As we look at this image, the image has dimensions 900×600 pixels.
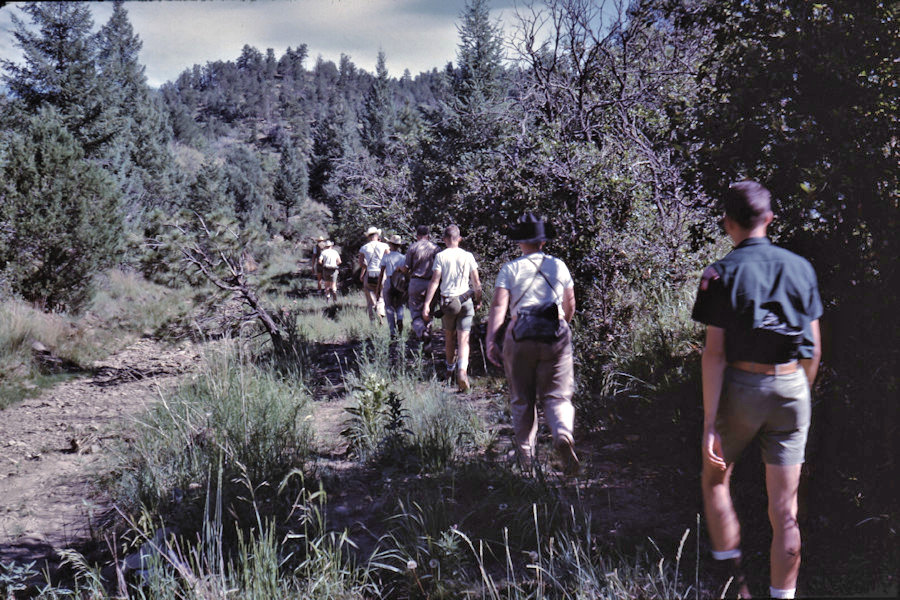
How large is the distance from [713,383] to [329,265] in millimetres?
15312

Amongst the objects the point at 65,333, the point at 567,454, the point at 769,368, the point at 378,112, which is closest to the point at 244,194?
the point at 378,112

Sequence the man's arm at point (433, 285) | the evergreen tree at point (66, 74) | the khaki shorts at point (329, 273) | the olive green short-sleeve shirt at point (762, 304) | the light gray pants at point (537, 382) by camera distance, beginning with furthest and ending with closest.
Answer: the evergreen tree at point (66, 74)
the khaki shorts at point (329, 273)
the man's arm at point (433, 285)
the light gray pants at point (537, 382)
the olive green short-sleeve shirt at point (762, 304)

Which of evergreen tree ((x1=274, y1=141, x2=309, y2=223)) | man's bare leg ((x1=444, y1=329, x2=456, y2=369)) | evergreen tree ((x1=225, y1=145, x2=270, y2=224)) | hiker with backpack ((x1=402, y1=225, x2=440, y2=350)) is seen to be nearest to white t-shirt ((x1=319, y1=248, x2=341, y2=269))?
hiker with backpack ((x1=402, y1=225, x2=440, y2=350))

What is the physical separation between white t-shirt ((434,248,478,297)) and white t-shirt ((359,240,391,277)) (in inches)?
161

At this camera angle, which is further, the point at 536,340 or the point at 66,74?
the point at 66,74

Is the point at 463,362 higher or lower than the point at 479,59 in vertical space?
lower

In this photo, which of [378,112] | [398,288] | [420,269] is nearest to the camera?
[420,269]

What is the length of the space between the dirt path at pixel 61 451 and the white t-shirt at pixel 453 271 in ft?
10.4

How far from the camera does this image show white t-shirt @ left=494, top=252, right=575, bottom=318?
4.44m

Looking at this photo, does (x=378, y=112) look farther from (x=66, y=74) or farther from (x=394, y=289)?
(x=394, y=289)

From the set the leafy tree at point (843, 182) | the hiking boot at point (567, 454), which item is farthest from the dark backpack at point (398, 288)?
the leafy tree at point (843, 182)

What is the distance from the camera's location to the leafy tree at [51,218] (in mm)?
13078

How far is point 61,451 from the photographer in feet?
22.4

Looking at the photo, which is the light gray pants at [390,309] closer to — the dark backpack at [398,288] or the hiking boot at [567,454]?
the dark backpack at [398,288]
